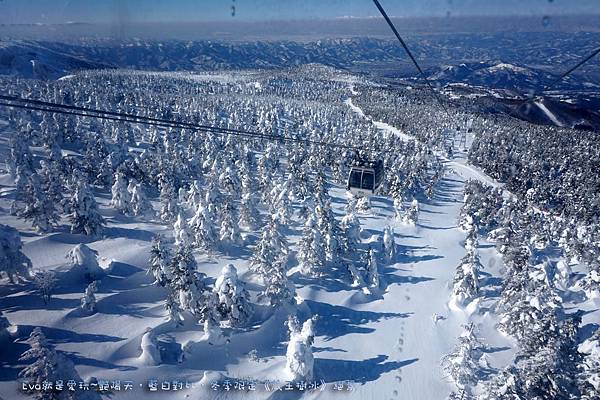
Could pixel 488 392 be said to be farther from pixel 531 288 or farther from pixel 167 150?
pixel 167 150

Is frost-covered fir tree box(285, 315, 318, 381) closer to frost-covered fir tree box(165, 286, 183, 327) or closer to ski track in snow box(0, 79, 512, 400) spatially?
ski track in snow box(0, 79, 512, 400)

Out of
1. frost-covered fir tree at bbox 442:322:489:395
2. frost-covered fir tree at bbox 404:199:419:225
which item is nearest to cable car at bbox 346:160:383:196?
frost-covered fir tree at bbox 442:322:489:395

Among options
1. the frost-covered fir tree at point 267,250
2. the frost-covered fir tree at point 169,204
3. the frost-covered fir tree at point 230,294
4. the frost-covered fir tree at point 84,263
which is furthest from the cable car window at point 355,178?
the frost-covered fir tree at point 169,204

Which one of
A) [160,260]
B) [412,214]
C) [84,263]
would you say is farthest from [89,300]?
[412,214]

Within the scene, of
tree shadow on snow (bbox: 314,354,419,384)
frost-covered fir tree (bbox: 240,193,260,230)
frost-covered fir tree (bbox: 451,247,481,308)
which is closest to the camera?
tree shadow on snow (bbox: 314,354,419,384)

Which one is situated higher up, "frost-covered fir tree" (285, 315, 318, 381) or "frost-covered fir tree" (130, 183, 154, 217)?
"frost-covered fir tree" (130, 183, 154, 217)
